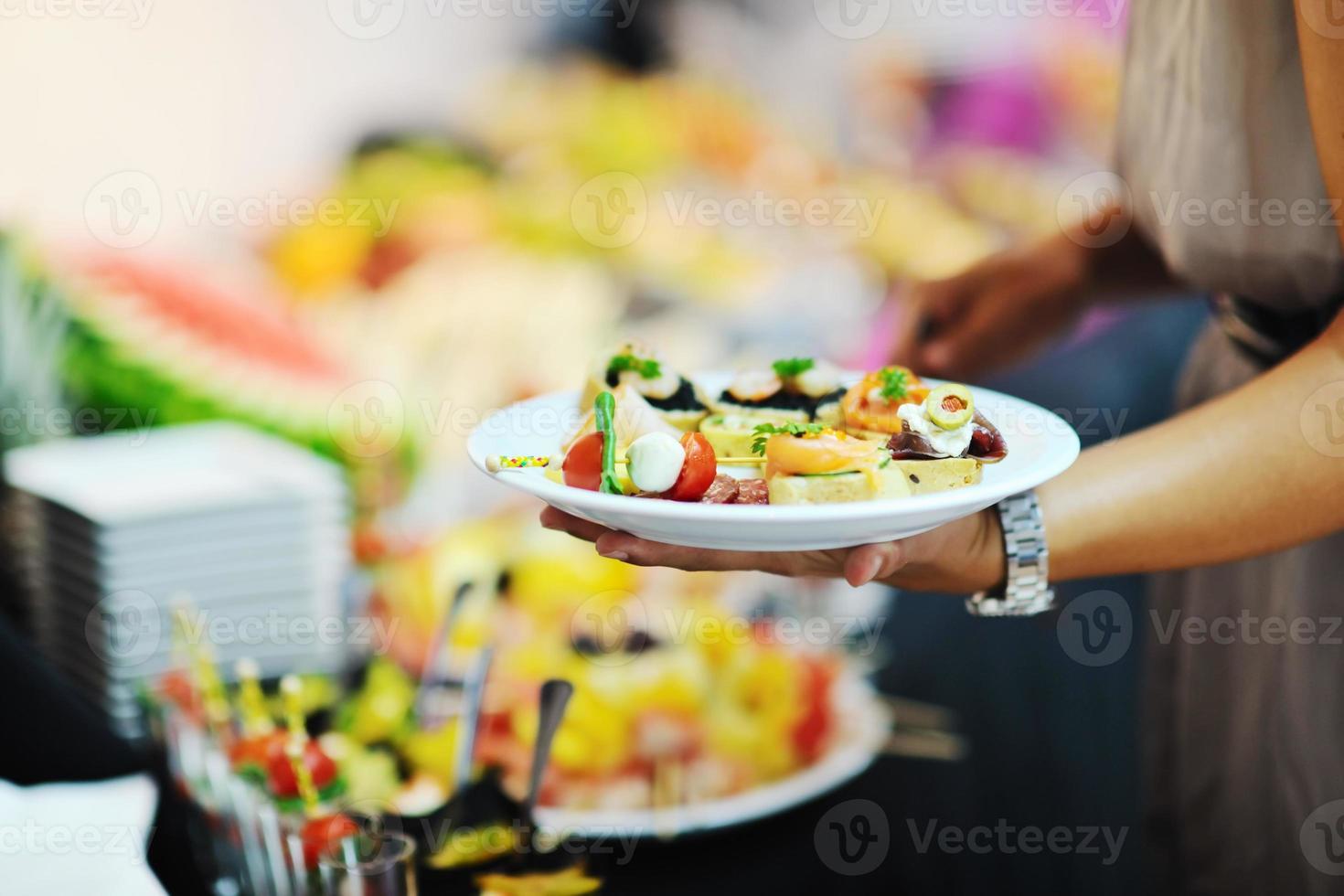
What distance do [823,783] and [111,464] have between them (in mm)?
1418

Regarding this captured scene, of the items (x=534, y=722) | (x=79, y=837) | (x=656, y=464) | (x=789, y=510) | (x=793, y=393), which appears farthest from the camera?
(x=534, y=722)

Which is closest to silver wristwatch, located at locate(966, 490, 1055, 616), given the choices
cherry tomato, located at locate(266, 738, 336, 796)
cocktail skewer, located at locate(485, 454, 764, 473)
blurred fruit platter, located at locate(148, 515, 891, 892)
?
cocktail skewer, located at locate(485, 454, 764, 473)

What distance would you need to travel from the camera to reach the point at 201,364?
91.4 inches

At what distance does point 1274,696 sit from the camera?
1545 millimetres

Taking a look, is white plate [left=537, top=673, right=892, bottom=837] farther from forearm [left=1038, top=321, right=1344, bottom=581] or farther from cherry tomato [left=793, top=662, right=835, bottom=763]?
forearm [left=1038, top=321, right=1344, bottom=581]

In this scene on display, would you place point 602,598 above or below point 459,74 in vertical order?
below

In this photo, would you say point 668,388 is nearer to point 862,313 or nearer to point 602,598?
point 602,598

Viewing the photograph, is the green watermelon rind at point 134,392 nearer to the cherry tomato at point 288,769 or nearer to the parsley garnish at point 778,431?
the cherry tomato at point 288,769

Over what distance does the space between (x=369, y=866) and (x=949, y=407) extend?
75cm

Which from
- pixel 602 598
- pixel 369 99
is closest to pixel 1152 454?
pixel 602 598

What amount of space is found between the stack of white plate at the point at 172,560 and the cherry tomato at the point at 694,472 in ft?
3.32

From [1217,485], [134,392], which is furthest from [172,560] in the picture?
[1217,485]

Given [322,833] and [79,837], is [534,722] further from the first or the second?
[79,837]

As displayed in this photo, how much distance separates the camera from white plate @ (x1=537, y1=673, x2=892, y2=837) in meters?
1.42
